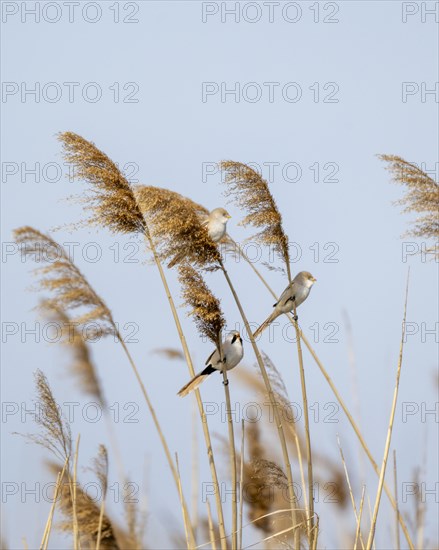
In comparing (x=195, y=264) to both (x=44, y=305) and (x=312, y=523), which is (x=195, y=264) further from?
(x=312, y=523)

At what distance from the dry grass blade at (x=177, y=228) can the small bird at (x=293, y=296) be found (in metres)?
0.77

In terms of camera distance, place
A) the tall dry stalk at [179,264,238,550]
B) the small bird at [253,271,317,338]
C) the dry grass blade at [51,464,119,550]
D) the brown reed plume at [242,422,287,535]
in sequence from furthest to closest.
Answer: the brown reed plume at [242,422,287,535]
the small bird at [253,271,317,338]
the dry grass blade at [51,464,119,550]
the tall dry stalk at [179,264,238,550]

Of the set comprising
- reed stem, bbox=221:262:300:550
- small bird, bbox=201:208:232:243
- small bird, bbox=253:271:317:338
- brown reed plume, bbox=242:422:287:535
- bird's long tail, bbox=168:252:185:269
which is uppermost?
small bird, bbox=201:208:232:243

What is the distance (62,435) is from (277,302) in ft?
4.31

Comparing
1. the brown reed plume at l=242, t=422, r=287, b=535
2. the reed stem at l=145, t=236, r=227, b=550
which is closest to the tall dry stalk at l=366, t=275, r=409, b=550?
the reed stem at l=145, t=236, r=227, b=550

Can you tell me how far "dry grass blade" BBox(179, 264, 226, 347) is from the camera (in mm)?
3494

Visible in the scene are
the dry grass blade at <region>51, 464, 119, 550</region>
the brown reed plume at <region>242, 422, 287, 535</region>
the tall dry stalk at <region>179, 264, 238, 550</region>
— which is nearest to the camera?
the tall dry stalk at <region>179, 264, 238, 550</region>

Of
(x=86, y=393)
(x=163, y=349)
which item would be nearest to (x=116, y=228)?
(x=86, y=393)

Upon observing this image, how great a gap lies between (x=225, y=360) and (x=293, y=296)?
917mm

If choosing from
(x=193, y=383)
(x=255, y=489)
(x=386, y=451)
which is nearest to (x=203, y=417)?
(x=193, y=383)

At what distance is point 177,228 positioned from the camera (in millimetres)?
3725

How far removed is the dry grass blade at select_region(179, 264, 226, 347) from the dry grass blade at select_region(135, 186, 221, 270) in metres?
0.19

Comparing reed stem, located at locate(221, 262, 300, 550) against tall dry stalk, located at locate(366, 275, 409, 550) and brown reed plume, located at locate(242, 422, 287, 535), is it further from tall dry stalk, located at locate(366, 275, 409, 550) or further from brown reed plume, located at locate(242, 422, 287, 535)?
brown reed plume, located at locate(242, 422, 287, 535)

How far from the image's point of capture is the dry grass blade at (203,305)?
3.49 metres
